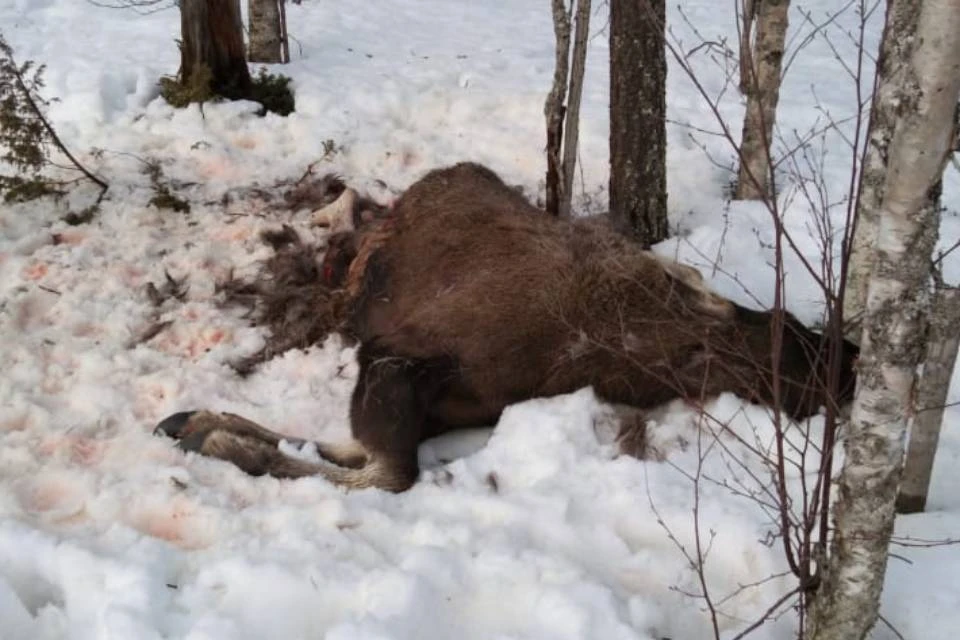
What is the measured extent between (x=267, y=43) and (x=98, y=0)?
379 cm

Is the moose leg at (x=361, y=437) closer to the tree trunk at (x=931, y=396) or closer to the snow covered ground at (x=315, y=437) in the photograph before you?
the snow covered ground at (x=315, y=437)

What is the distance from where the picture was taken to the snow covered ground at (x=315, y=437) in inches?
123

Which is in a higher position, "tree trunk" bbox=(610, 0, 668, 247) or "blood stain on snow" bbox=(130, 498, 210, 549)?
"tree trunk" bbox=(610, 0, 668, 247)

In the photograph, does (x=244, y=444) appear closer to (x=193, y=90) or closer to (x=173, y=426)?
(x=173, y=426)


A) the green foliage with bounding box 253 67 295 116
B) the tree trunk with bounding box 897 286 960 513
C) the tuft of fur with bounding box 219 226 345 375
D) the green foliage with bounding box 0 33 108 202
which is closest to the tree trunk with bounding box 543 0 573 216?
the tuft of fur with bounding box 219 226 345 375

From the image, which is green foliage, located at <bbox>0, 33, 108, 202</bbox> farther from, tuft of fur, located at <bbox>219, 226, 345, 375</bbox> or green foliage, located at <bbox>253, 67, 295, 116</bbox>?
green foliage, located at <bbox>253, 67, 295, 116</bbox>

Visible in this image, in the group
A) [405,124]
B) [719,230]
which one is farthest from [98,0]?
[719,230]

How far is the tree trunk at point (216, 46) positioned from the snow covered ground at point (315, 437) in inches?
11.5

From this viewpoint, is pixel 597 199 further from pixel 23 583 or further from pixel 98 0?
pixel 98 0

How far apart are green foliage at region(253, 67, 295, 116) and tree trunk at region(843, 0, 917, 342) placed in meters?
4.57

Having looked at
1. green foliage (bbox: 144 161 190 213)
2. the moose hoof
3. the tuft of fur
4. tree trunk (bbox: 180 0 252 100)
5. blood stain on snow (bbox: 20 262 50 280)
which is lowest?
the moose hoof

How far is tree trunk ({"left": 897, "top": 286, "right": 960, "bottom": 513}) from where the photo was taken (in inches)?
126

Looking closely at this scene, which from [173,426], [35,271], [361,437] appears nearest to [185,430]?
[173,426]

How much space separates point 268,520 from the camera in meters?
3.57
